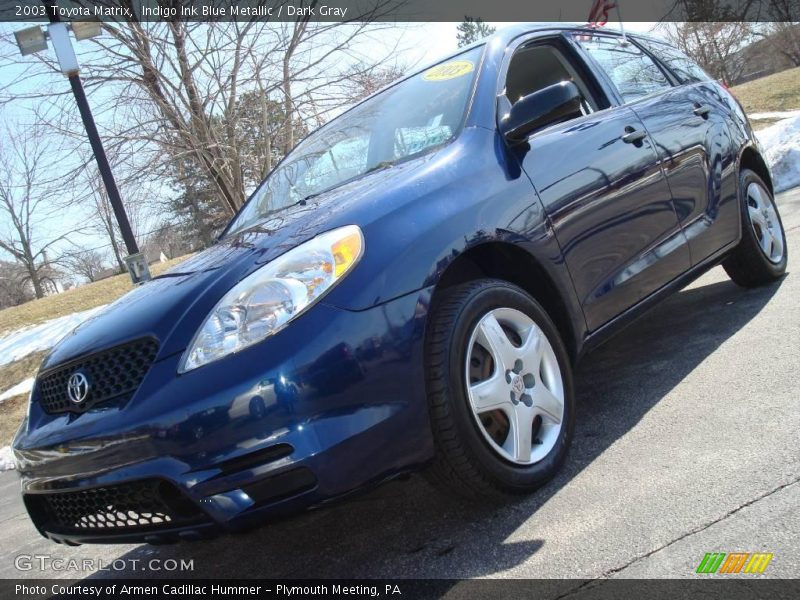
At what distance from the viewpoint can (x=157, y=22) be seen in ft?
30.8

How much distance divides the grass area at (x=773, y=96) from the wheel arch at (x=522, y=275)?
18.0m

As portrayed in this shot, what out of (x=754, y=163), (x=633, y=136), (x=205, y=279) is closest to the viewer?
(x=205, y=279)

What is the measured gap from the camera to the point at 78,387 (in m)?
2.45

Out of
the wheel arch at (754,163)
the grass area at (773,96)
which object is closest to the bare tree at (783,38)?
the grass area at (773,96)

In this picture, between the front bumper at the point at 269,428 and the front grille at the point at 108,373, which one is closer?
the front bumper at the point at 269,428

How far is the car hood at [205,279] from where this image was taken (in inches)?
91.3

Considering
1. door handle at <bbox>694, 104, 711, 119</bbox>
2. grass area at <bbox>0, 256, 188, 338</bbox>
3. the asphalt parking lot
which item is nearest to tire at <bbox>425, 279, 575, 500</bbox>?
the asphalt parking lot

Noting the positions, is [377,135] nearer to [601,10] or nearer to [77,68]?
[601,10]

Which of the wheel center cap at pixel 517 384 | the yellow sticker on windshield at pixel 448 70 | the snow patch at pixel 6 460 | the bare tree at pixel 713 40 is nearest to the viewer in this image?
the wheel center cap at pixel 517 384

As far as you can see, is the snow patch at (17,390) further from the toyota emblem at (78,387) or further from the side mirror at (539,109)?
the side mirror at (539,109)

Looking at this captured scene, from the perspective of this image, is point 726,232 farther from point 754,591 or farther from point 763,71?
point 763,71

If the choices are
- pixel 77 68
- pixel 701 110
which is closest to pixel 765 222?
pixel 701 110

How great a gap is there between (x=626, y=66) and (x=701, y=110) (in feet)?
1.75

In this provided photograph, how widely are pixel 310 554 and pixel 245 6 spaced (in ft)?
28.7
